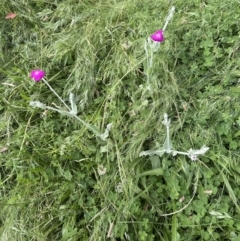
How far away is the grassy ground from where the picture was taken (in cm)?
141

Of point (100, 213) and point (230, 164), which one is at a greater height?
point (230, 164)

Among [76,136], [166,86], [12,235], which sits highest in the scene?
[166,86]

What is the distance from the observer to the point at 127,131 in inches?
60.9

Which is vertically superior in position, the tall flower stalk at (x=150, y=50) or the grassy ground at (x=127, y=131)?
the tall flower stalk at (x=150, y=50)

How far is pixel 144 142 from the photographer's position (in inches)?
59.6

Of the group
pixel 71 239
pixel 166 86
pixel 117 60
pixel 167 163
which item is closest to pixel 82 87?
pixel 117 60

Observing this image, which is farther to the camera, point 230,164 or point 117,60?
point 117,60

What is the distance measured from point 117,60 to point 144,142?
1.16ft

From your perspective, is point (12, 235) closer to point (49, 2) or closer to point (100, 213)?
point (100, 213)

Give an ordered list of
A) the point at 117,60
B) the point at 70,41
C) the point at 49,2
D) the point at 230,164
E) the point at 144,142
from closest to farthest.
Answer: the point at 230,164 < the point at 144,142 < the point at 117,60 < the point at 70,41 < the point at 49,2

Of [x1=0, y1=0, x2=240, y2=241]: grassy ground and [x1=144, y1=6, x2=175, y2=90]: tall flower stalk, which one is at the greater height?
[x1=144, y1=6, x2=175, y2=90]: tall flower stalk

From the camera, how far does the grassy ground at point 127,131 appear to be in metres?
1.41

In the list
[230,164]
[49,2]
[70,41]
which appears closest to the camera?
[230,164]

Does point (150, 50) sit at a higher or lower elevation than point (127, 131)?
higher
